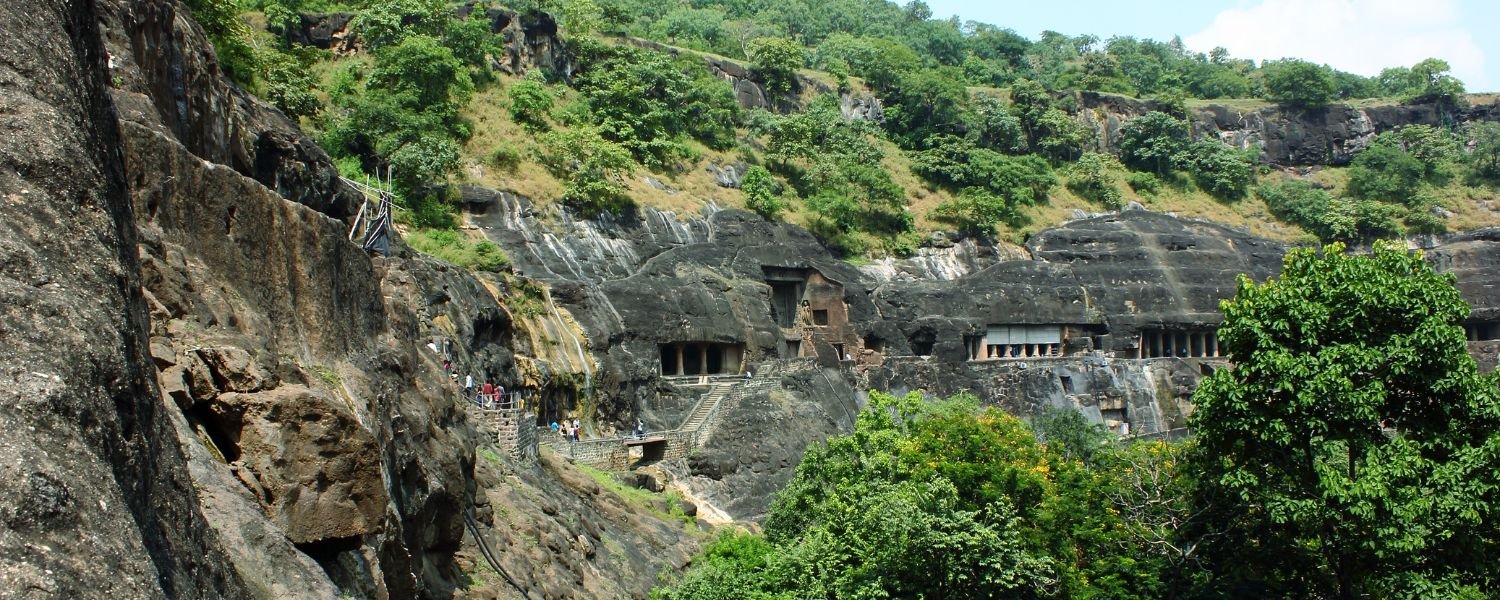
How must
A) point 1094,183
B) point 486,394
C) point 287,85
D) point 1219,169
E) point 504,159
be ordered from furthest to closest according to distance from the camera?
point 1219,169 → point 1094,183 → point 504,159 → point 287,85 → point 486,394

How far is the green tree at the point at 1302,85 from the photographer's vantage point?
81.2 metres

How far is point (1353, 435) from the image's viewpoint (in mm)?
17812

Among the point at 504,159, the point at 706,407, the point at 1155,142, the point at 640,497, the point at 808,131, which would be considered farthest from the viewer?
the point at 1155,142

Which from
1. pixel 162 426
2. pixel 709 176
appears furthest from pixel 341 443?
pixel 709 176

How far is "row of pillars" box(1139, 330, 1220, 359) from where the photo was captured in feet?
177

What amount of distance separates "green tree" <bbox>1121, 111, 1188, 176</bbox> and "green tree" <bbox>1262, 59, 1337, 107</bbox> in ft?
28.7

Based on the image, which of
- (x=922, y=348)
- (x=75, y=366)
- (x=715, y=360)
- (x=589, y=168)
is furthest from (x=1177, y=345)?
(x=75, y=366)

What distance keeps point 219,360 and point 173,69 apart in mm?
6204

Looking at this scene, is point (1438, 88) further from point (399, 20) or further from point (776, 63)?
point (399, 20)

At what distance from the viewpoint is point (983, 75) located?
89.2 meters

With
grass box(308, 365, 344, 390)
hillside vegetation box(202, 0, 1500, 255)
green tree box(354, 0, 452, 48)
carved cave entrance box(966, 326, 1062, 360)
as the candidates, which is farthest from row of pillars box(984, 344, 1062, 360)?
grass box(308, 365, 344, 390)

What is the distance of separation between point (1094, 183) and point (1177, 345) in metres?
19.9

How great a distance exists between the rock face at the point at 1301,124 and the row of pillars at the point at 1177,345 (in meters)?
27.8

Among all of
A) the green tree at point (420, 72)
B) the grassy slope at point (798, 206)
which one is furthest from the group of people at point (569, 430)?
the green tree at point (420, 72)
